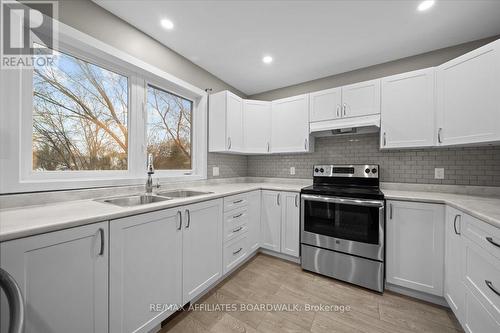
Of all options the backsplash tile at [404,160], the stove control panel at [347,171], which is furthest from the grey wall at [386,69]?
the stove control panel at [347,171]

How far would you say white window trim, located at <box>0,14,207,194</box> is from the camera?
119 cm

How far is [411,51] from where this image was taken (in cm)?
217

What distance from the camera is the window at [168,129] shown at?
2133 millimetres

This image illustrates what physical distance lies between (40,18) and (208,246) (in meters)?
2.07

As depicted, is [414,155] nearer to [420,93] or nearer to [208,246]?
[420,93]

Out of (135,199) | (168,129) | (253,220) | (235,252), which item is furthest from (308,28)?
(235,252)

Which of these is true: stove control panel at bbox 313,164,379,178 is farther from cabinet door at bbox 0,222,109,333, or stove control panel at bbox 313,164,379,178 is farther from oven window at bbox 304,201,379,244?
cabinet door at bbox 0,222,109,333

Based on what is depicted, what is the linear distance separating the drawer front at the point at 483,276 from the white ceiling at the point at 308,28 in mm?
1876

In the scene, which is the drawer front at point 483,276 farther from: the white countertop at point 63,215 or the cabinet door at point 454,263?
the white countertop at point 63,215

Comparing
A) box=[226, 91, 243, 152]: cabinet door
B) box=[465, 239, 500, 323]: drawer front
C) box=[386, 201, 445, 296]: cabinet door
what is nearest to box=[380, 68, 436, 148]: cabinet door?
box=[386, 201, 445, 296]: cabinet door

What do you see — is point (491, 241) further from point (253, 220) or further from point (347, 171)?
point (253, 220)

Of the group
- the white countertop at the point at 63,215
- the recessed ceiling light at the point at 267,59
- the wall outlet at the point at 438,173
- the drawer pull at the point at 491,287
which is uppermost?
the recessed ceiling light at the point at 267,59

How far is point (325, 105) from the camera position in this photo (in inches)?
99.6

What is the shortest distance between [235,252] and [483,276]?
1852mm
